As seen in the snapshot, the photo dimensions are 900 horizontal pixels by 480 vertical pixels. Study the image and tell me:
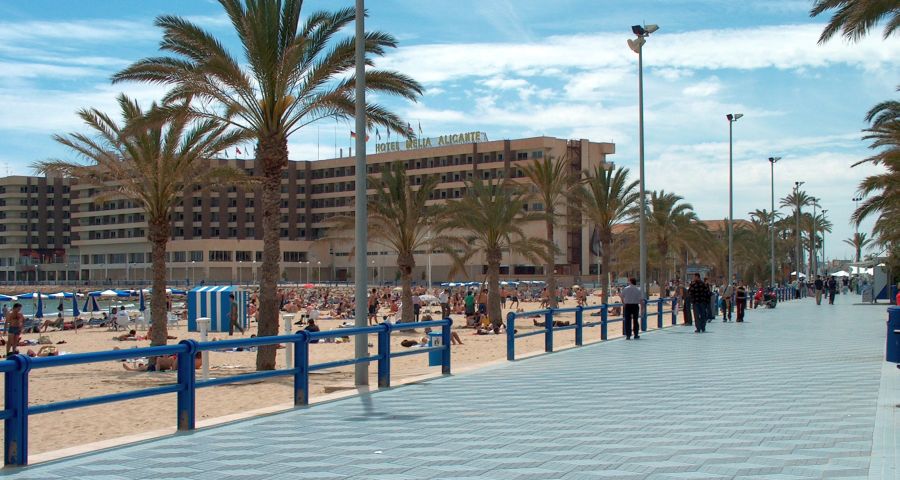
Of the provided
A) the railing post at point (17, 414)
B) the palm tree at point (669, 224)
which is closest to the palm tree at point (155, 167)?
the railing post at point (17, 414)

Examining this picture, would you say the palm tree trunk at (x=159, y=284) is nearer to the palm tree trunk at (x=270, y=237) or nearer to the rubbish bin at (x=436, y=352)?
the palm tree trunk at (x=270, y=237)

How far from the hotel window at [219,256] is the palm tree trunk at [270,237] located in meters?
98.0

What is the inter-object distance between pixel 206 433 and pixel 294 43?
12.5 metres

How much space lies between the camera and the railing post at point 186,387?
9.33m

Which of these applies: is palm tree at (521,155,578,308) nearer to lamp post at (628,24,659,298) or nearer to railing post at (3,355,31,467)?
lamp post at (628,24,659,298)

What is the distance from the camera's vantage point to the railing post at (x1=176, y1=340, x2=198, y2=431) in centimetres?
933

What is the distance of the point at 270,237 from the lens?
68.8ft

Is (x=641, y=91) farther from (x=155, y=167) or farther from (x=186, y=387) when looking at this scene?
(x=186, y=387)

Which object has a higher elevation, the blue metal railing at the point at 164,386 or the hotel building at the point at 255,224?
the hotel building at the point at 255,224

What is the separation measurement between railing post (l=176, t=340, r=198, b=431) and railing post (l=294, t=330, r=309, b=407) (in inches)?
73.7

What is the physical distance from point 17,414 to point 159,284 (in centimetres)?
1963

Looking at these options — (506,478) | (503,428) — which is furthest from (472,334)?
(506,478)

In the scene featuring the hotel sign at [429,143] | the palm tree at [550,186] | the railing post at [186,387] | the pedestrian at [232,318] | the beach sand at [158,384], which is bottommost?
the beach sand at [158,384]

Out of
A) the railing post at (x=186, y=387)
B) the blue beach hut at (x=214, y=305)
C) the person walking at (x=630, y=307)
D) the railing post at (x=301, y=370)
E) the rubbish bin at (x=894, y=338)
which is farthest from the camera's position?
the blue beach hut at (x=214, y=305)
